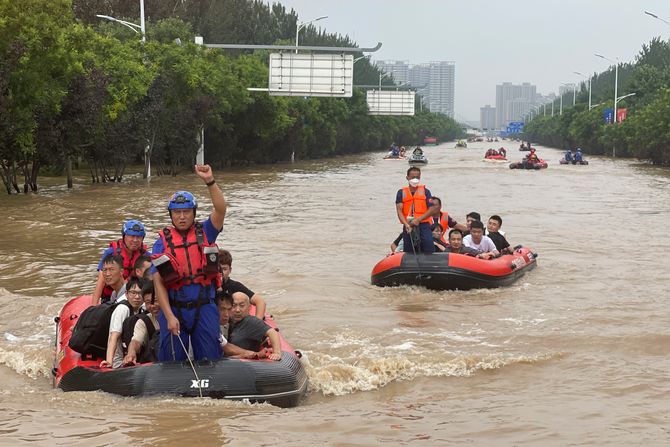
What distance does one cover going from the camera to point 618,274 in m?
16.3

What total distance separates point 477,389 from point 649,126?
5342 cm

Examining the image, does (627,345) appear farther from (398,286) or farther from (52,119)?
(52,119)

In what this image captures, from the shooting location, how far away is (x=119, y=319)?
837cm

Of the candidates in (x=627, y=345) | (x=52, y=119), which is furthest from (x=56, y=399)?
(x=52, y=119)

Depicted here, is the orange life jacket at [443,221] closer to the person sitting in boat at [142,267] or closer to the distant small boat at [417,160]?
the person sitting in boat at [142,267]

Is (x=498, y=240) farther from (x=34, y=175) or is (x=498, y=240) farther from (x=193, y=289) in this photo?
(x=34, y=175)

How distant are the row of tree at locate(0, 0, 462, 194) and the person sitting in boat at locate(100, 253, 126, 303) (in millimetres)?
17541

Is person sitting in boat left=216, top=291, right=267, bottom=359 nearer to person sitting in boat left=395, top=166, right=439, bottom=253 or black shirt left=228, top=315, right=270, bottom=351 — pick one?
black shirt left=228, top=315, right=270, bottom=351

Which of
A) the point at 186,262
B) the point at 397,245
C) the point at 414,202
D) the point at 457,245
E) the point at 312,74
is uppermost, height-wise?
the point at 312,74

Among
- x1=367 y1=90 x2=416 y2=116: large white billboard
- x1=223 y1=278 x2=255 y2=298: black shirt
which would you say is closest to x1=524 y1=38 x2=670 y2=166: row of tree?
x1=367 y1=90 x2=416 y2=116: large white billboard

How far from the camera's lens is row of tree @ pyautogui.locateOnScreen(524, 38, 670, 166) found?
58.8 metres

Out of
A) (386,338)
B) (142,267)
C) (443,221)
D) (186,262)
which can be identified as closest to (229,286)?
(142,267)

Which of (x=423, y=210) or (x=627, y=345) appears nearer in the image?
(x=627, y=345)

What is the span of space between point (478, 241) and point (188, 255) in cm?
826
